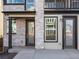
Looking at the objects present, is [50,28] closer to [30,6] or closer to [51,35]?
[51,35]

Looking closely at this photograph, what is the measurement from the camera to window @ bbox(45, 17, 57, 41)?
1831cm

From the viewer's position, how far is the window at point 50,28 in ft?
60.1

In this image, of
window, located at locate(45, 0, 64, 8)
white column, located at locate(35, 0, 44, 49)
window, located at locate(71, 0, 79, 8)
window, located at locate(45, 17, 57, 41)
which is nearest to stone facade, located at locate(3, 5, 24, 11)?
white column, located at locate(35, 0, 44, 49)

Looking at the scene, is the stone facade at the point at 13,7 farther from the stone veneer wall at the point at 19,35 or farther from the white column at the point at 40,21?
the stone veneer wall at the point at 19,35

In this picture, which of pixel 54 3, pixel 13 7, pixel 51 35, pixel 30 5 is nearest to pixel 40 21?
pixel 51 35

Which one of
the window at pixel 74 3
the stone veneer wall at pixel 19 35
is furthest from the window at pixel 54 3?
the stone veneer wall at pixel 19 35

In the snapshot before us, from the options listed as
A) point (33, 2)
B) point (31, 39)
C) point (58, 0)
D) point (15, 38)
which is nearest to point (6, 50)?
point (15, 38)

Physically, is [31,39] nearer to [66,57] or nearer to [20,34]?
[20,34]

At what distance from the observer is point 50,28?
18.4 m

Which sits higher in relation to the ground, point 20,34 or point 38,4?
point 38,4

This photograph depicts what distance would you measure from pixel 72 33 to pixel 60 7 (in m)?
2.23

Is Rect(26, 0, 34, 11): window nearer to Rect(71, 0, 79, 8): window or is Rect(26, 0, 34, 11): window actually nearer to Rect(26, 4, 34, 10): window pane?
Rect(26, 4, 34, 10): window pane

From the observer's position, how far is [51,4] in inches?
722

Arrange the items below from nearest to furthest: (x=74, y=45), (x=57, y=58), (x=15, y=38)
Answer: (x=57, y=58) < (x=74, y=45) < (x=15, y=38)
